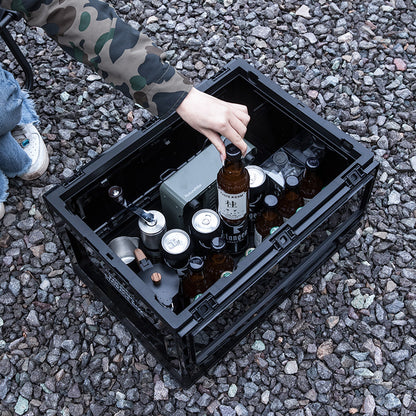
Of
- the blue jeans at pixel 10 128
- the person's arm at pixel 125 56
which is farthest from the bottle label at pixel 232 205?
the blue jeans at pixel 10 128

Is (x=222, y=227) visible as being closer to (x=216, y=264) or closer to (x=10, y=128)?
(x=216, y=264)

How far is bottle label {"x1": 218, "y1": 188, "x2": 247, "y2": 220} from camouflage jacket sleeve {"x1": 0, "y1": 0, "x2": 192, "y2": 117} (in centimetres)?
37

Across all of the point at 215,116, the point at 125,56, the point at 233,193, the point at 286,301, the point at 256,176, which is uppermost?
the point at 125,56

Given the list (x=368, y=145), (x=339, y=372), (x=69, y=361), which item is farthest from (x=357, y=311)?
(x=69, y=361)

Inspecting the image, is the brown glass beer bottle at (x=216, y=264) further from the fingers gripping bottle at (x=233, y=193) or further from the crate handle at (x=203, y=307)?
the crate handle at (x=203, y=307)

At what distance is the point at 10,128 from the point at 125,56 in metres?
0.94

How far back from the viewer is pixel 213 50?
3.01 meters

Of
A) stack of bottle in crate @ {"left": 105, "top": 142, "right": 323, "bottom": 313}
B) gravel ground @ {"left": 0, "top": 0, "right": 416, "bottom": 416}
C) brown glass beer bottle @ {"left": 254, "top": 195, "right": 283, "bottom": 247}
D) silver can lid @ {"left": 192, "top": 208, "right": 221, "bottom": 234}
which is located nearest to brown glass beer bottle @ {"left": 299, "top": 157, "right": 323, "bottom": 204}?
stack of bottle in crate @ {"left": 105, "top": 142, "right": 323, "bottom": 313}

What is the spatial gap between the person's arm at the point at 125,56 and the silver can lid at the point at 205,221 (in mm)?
353

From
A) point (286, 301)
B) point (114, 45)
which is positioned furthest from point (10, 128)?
point (286, 301)

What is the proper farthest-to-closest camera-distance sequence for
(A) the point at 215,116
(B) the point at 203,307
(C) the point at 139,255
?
(C) the point at 139,255 → (B) the point at 203,307 → (A) the point at 215,116

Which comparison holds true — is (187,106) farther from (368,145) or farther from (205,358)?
(368,145)

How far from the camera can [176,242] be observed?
6.49 ft

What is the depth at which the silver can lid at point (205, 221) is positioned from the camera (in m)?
1.96
